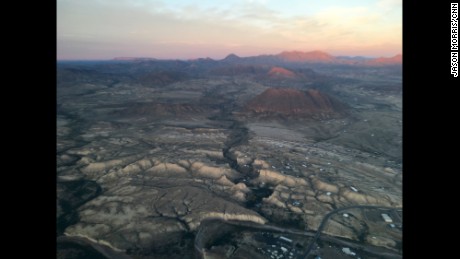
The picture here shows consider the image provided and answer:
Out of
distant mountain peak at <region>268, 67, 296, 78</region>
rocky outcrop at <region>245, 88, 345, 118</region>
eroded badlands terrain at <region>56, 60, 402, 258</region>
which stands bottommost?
eroded badlands terrain at <region>56, 60, 402, 258</region>

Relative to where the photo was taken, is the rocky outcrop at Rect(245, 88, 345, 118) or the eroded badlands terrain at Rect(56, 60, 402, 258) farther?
the rocky outcrop at Rect(245, 88, 345, 118)

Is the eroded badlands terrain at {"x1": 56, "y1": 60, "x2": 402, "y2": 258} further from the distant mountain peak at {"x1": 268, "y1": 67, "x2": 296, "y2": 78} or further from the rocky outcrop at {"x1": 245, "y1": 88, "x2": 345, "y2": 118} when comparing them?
the distant mountain peak at {"x1": 268, "y1": 67, "x2": 296, "y2": 78}

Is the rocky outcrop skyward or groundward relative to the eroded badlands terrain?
skyward

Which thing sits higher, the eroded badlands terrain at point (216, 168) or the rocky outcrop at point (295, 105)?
the rocky outcrop at point (295, 105)

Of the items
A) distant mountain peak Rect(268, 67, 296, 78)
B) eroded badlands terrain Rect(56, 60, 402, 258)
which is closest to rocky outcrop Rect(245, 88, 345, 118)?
eroded badlands terrain Rect(56, 60, 402, 258)

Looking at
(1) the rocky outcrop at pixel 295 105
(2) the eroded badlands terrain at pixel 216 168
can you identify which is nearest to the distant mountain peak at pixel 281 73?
(2) the eroded badlands terrain at pixel 216 168

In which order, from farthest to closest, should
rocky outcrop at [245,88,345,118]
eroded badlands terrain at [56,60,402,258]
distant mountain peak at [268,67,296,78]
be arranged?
1. distant mountain peak at [268,67,296,78]
2. rocky outcrop at [245,88,345,118]
3. eroded badlands terrain at [56,60,402,258]

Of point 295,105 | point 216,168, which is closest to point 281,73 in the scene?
point 295,105

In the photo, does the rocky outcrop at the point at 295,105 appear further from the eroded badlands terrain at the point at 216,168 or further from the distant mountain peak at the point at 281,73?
the distant mountain peak at the point at 281,73

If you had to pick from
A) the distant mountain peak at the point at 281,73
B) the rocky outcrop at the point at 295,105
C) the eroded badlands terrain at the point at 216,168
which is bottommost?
the eroded badlands terrain at the point at 216,168

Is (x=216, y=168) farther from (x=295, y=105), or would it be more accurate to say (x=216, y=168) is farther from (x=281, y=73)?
Result: (x=281, y=73)

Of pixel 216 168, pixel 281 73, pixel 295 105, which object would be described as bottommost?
pixel 216 168
